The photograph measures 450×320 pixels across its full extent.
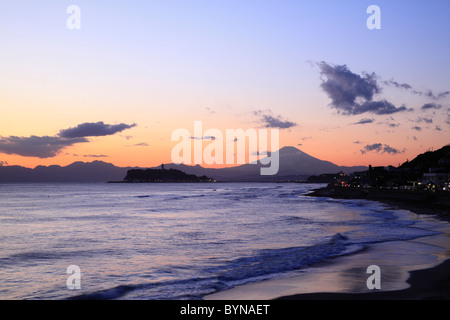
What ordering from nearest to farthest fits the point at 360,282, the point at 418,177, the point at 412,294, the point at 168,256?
the point at 412,294 < the point at 360,282 < the point at 168,256 < the point at 418,177

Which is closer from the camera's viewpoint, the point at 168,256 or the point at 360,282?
the point at 360,282

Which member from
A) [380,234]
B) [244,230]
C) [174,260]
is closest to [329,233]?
[380,234]

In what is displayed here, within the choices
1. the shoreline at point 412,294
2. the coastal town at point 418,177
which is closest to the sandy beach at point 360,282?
the shoreline at point 412,294

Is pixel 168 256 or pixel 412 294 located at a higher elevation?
pixel 412 294

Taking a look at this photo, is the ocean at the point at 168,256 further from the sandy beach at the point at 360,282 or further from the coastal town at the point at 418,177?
the coastal town at the point at 418,177

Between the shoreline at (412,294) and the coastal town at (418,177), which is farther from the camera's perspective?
the coastal town at (418,177)

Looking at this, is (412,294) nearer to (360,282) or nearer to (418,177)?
(360,282)

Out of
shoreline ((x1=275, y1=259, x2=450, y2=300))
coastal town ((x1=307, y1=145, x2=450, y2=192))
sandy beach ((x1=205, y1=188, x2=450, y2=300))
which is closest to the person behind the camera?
shoreline ((x1=275, y1=259, x2=450, y2=300))

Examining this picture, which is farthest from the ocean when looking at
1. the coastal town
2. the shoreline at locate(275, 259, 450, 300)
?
the coastal town

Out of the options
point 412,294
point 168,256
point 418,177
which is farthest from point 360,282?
point 418,177

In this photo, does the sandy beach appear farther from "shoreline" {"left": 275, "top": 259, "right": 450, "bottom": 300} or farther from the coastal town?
the coastal town
